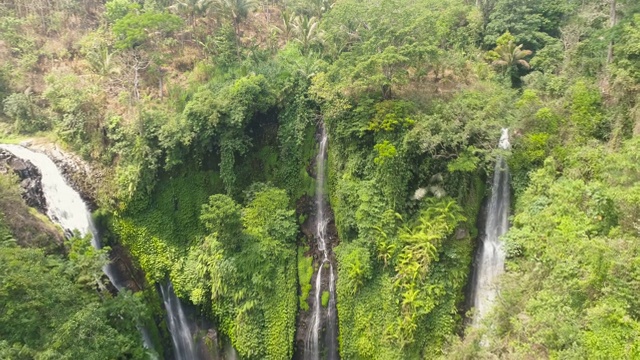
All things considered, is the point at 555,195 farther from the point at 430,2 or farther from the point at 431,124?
the point at 430,2

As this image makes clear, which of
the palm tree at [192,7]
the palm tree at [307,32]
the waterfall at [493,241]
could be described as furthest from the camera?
the palm tree at [192,7]

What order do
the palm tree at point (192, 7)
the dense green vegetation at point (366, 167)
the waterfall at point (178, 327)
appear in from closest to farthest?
the dense green vegetation at point (366, 167) → the waterfall at point (178, 327) → the palm tree at point (192, 7)

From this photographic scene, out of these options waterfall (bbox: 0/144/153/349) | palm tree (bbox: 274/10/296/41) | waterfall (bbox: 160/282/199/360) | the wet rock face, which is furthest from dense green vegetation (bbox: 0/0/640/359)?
the wet rock face

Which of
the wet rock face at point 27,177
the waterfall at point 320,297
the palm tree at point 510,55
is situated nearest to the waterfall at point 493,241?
the waterfall at point 320,297

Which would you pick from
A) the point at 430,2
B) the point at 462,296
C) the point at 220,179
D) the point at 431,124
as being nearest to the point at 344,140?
the point at 431,124

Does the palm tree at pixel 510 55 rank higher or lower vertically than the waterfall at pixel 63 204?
higher

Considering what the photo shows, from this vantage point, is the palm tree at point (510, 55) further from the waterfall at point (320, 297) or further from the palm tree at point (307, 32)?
the waterfall at point (320, 297)
